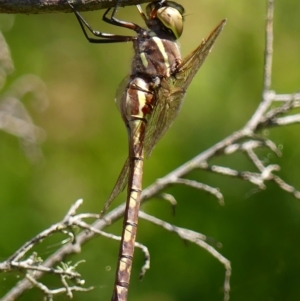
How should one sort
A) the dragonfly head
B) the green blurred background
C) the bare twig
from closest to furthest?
the bare twig, the dragonfly head, the green blurred background

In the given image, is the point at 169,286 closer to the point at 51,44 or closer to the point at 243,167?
the point at 243,167

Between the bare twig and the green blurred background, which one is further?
the green blurred background

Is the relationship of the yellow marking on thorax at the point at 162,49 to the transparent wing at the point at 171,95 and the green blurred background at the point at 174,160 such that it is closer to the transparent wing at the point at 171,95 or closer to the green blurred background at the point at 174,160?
the transparent wing at the point at 171,95

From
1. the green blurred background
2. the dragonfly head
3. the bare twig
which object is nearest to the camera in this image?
the bare twig

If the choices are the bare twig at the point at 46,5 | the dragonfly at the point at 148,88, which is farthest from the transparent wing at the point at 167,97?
the bare twig at the point at 46,5

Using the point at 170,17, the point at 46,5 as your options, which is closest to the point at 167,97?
the point at 170,17

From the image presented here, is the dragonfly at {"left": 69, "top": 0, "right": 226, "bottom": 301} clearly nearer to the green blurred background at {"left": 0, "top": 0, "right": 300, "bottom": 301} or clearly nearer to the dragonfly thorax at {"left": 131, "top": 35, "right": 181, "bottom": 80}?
the dragonfly thorax at {"left": 131, "top": 35, "right": 181, "bottom": 80}

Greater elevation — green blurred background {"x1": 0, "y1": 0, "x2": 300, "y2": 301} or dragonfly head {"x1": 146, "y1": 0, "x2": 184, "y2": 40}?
dragonfly head {"x1": 146, "y1": 0, "x2": 184, "y2": 40}

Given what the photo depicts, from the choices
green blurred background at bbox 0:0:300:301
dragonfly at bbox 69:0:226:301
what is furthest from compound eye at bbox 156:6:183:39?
green blurred background at bbox 0:0:300:301

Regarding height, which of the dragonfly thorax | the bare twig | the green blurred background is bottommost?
the green blurred background
